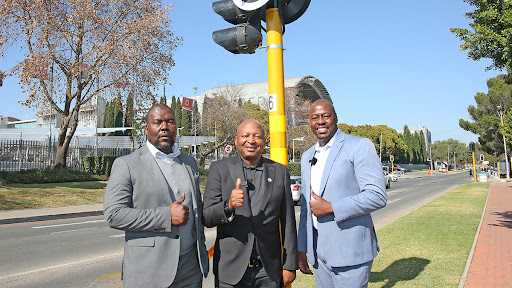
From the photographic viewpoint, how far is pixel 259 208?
9.02 ft

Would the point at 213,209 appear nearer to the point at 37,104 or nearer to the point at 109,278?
the point at 109,278

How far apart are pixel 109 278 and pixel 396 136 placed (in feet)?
287

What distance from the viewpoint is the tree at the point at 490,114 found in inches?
1790

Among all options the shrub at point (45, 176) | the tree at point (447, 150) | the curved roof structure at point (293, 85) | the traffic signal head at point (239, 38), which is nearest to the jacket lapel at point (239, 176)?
the traffic signal head at point (239, 38)

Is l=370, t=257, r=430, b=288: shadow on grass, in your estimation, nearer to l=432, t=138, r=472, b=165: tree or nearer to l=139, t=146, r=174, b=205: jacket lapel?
l=139, t=146, r=174, b=205: jacket lapel

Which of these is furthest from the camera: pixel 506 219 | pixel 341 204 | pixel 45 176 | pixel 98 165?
pixel 98 165

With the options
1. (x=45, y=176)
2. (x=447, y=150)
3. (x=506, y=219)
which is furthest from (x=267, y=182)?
(x=447, y=150)

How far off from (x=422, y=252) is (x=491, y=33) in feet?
13.7

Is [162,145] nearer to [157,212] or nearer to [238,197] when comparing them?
[157,212]

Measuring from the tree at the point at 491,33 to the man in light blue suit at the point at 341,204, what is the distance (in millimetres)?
5515

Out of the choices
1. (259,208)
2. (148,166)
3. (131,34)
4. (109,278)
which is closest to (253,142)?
(259,208)

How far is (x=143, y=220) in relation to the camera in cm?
239

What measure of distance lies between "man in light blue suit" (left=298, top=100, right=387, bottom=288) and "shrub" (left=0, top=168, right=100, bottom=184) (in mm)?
20356

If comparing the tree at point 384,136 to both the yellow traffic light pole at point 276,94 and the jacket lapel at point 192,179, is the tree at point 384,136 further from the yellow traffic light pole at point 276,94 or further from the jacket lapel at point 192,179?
the jacket lapel at point 192,179
